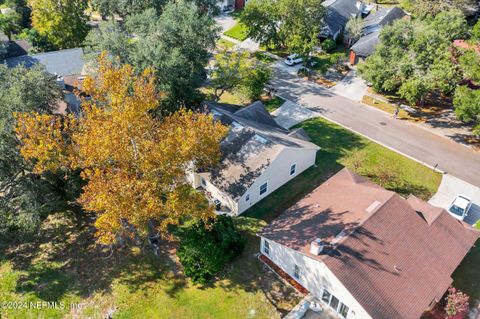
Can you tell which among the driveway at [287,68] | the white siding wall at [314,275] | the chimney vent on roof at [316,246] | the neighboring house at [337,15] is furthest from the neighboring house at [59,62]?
the chimney vent on roof at [316,246]

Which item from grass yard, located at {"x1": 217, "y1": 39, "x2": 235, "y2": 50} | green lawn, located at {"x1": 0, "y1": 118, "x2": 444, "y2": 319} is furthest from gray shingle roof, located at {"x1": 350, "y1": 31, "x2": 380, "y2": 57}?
green lawn, located at {"x1": 0, "y1": 118, "x2": 444, "y2": 319}

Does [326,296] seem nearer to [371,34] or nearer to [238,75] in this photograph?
[238,75]

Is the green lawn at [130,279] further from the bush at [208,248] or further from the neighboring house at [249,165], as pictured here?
the neighboring house at [249,165]

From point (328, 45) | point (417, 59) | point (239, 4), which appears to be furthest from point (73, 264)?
point (239, 4)

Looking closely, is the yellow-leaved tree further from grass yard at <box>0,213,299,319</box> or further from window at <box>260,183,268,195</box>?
window at <box>260,183,268,195</box>

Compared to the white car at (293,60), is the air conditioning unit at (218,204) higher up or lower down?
lower down

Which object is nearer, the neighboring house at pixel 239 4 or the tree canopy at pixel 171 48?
Answer: the tree canopy at pixel 171 48
